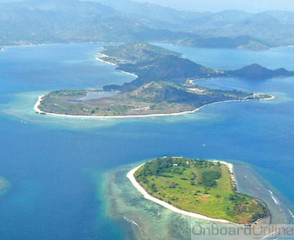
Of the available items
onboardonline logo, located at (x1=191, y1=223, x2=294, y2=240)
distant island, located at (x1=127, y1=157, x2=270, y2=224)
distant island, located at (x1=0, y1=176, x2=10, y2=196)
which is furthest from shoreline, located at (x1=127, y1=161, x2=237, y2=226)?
distant island, located at (x1=0, y1=176, x2=10, y2=196)

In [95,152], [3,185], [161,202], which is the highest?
[95,152]

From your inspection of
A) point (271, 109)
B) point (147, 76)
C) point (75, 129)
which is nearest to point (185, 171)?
point (75, 129)

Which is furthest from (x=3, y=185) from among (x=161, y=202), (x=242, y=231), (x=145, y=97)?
(x=145, y=97)

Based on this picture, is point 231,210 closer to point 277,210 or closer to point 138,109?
point 277,210

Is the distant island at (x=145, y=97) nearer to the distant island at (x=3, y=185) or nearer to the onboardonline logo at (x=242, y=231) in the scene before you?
the distant island at (x=3, y=185)

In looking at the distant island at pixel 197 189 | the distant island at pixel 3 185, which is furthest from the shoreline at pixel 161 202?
the distant island at pixel 3 185

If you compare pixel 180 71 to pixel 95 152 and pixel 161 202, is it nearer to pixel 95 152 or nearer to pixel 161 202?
pixel 95 152
